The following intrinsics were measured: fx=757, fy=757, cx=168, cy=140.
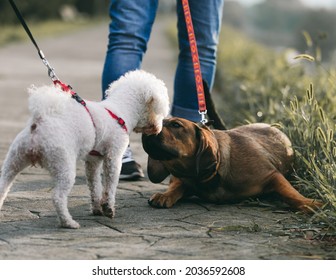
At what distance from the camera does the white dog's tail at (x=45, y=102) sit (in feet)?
11.3

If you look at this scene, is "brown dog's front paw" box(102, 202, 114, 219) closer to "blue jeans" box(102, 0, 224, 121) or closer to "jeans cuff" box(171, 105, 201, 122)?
"blue jeans" box(102, 0, 224, 121)

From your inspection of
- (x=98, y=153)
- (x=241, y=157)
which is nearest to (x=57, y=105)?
(x=98, y=153)

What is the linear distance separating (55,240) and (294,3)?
2649 cm

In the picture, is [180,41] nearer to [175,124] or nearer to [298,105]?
[298,105]

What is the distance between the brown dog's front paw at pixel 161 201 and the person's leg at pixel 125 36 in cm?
91

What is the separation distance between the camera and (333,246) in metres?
3.49

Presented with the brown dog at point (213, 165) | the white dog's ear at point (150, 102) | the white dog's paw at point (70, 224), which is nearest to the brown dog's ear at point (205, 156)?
the brown dog at point (213, 165)

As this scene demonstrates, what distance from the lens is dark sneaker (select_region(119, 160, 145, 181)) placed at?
5.09 m

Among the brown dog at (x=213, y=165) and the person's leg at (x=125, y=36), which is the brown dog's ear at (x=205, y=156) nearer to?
the brown dog at (x=213, y=165)

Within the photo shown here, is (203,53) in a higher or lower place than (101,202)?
higher

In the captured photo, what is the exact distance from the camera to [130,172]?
16.7ft

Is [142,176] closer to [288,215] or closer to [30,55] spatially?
[288,215]

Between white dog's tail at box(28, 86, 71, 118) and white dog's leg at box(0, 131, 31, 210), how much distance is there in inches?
5.5

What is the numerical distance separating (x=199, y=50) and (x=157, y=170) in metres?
1.18
